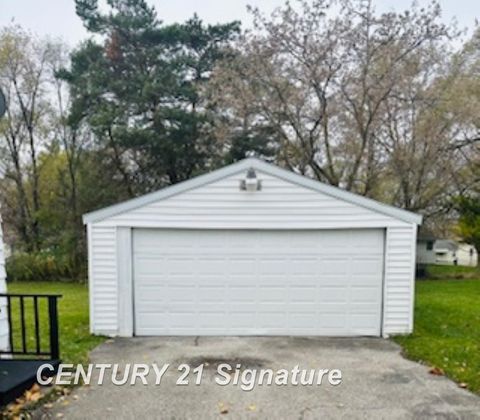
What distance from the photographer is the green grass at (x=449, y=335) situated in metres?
5.50

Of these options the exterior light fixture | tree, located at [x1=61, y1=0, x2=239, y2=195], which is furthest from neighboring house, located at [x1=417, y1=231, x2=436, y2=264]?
the exterior light fixture

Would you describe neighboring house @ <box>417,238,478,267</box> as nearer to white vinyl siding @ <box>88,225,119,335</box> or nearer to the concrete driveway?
the concrete driveway

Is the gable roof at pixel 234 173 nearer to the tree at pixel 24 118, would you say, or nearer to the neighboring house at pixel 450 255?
the tree at pixel 24 118

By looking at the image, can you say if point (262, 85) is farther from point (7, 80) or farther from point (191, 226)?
point (7, 80)

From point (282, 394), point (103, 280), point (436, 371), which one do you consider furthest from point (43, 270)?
point (436, 371)

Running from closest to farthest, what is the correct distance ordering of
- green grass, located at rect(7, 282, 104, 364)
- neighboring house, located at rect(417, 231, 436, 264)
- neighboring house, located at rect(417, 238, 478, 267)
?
green grass, located at rect(7, 282, 104, 364), neighboring house, located at rect(417, 231, 436, 264), neighboring house, located at rect(417, 238, 478, 267)

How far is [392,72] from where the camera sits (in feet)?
45.1

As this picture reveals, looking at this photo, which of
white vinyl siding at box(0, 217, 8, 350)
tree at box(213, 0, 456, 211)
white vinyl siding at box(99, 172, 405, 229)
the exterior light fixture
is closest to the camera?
white vinyl siding at box(0, 217, 8, 350)

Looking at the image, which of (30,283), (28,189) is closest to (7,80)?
(28,189)

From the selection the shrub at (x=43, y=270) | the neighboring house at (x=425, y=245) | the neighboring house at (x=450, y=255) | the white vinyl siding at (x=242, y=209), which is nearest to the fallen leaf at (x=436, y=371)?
the white vinyl siding at (x=242, y=209)

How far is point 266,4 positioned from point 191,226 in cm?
992

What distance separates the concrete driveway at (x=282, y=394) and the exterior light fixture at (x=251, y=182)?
2.56m

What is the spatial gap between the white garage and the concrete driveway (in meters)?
0.92

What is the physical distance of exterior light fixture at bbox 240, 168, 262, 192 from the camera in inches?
280
